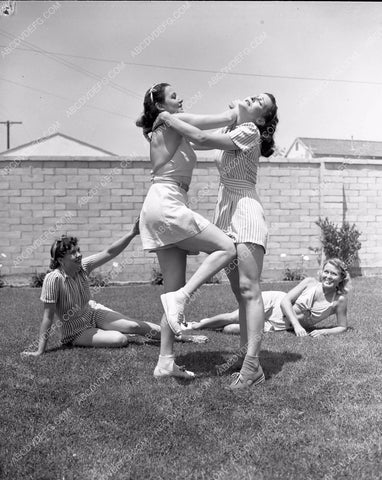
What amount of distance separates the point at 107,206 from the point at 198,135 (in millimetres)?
8206

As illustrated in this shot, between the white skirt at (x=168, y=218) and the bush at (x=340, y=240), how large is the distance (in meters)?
8.50

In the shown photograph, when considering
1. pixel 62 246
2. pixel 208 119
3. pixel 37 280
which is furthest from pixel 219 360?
pixel 37 280

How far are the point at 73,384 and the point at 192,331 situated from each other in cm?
215

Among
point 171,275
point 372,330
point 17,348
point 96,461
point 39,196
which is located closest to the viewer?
point 96,461

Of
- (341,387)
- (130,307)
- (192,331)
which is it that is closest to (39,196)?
(130,307)

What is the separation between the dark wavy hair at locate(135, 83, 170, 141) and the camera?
12.5 feet

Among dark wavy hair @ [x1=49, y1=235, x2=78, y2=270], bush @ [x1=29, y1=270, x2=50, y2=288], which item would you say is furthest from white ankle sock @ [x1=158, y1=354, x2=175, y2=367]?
bush @ [x1=29, y1=270, x2=50, y2=288]

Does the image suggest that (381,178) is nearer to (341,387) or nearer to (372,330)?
(372,330)

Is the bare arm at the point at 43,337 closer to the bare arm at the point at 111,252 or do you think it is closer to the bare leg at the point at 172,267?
the bare arm at the point at 111,252

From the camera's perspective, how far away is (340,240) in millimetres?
11742

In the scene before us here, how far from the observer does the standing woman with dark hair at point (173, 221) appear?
11.9ft

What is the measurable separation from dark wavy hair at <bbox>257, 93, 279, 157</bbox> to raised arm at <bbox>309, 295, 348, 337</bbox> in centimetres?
215

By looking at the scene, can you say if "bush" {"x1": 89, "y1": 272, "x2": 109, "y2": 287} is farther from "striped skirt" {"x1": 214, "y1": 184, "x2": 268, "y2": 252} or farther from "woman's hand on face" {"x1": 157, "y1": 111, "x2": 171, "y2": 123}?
"woman's hand on face" {"x1": 157, "y1": 111, "x2": 171, "y2": 123}

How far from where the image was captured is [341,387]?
360 cm
